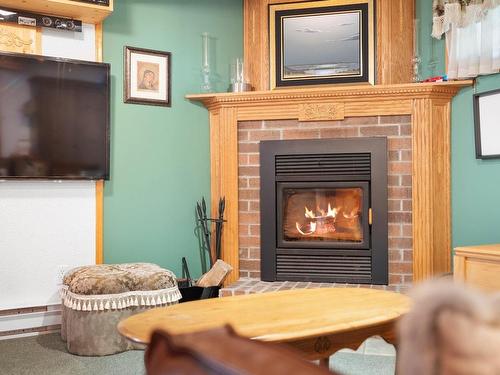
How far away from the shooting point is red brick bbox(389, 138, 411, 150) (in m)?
3.89

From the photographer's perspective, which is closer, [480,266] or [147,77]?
[480,266]

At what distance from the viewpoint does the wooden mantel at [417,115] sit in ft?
12.5

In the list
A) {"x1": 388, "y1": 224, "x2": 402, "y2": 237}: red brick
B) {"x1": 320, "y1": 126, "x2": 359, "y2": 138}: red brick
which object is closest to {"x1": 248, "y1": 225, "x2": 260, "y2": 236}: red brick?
{"x1": 320, "y1": 126, "x2": 359, "y2": 138}: red brick

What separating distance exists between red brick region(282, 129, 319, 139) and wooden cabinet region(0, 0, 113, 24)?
1.47 metres

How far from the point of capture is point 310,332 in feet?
5.70

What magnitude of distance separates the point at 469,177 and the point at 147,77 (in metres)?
2.37

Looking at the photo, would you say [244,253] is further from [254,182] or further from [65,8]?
[65,8]

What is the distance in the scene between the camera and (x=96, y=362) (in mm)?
2910

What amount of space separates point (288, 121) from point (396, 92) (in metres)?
0.78

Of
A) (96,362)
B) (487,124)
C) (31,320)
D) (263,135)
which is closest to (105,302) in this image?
(96,362)

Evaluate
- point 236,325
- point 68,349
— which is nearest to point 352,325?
point 236,325

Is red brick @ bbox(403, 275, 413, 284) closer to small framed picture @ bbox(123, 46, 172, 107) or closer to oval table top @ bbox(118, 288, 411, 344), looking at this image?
oval table top @ bbox(118, 288, 411, 344)

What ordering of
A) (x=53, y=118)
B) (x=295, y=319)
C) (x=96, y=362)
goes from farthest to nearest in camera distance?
(x=53, y=118) → (x=96, y=362) → (x=295, y=319)

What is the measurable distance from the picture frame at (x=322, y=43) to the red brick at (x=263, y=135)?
1.20 ft
